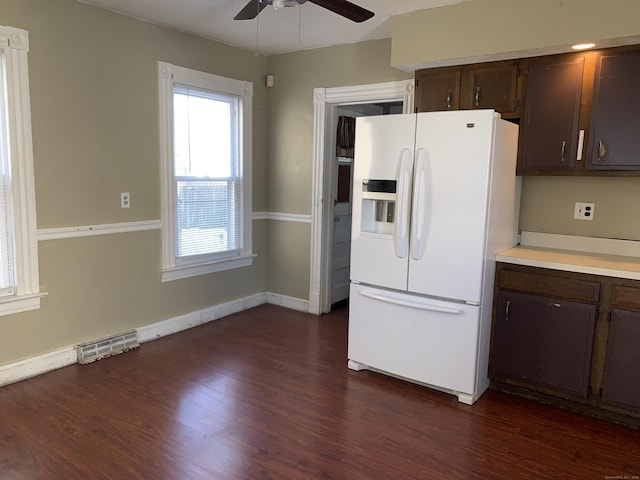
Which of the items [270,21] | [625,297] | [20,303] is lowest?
[20,303]

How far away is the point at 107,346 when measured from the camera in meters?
3.60

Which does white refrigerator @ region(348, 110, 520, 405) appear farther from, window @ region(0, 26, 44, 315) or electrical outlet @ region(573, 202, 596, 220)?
window @ region(0, 26, 44, 315)

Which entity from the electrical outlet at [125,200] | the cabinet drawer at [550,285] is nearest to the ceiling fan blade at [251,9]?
the electrical outlet at [125,200]

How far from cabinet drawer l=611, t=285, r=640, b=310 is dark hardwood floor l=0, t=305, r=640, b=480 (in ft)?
2.34

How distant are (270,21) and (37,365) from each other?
117 inches

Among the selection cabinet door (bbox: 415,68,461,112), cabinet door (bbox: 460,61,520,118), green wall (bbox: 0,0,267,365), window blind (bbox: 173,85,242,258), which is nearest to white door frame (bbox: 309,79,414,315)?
cabinet door (bbox: 415,68,461,112)

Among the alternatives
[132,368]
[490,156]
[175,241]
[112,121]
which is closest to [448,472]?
[490,156]

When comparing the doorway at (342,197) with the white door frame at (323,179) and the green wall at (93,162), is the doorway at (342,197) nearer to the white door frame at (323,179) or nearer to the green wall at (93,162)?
the white door frame at (323,179)

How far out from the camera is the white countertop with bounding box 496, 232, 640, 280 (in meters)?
2.73

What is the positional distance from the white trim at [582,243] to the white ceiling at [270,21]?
171 centimetres

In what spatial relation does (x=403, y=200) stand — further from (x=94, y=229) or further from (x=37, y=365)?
(x=37, y=365)

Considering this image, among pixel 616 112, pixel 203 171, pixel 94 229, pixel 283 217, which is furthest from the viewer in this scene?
pixel 283 217

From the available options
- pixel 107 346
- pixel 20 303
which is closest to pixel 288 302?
pixel 107 346

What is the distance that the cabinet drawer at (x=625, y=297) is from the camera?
2623mm
